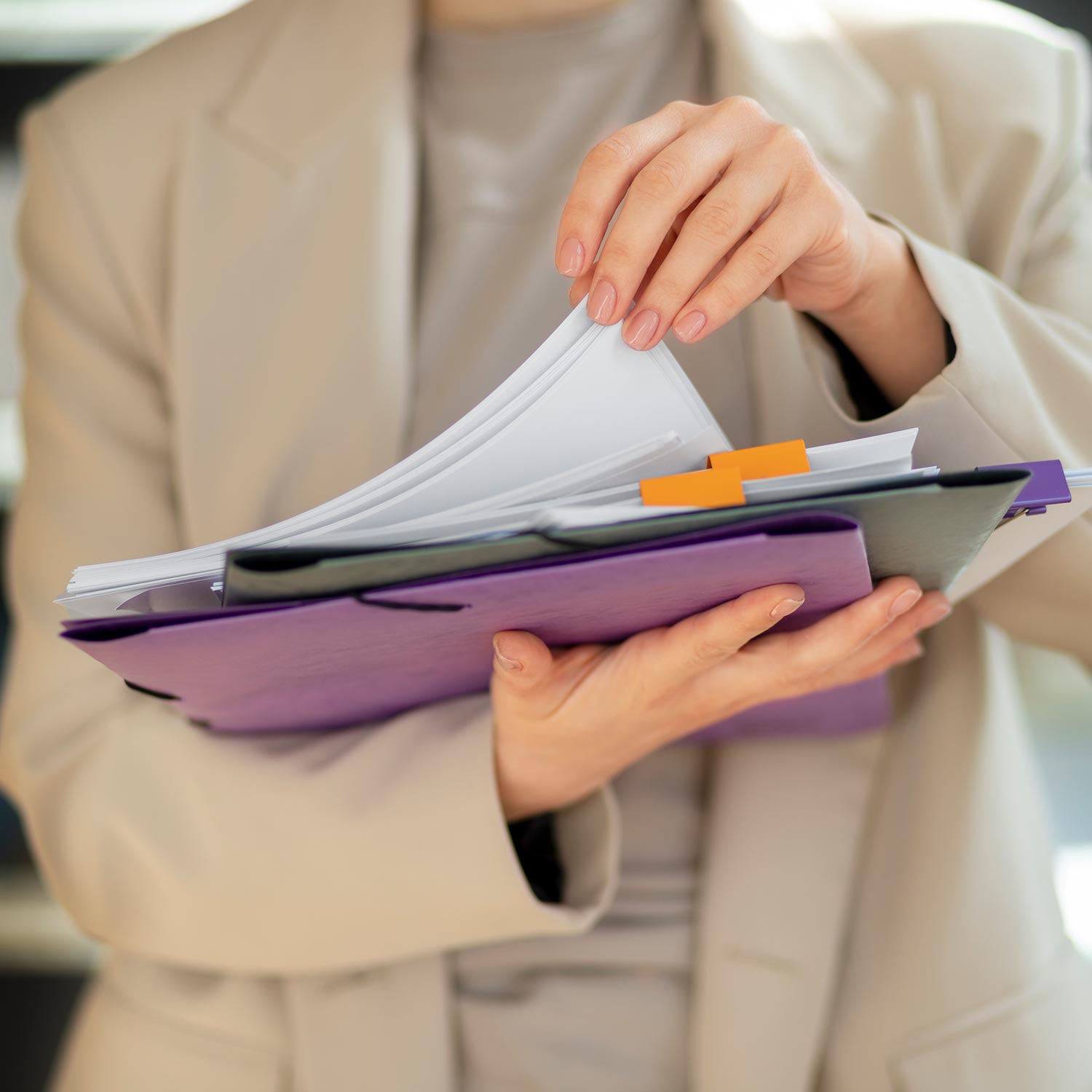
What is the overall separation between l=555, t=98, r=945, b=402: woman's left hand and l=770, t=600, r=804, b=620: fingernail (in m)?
0.14

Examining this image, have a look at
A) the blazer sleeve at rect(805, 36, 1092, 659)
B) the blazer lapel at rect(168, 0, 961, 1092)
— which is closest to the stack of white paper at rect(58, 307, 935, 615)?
the blazer sleeve at rect(805, 36, 1092, 659)

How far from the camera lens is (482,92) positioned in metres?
0.88

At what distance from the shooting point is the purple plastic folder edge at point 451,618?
15.6 inches

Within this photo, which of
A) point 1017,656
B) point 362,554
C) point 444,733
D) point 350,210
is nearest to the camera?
point 362,554

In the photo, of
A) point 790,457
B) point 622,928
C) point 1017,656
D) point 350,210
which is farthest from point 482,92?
point 1017,656

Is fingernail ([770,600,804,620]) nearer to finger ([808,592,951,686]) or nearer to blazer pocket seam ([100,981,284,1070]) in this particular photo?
finger ([808,592,951,686])

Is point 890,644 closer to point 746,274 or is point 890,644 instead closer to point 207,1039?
point 746,274

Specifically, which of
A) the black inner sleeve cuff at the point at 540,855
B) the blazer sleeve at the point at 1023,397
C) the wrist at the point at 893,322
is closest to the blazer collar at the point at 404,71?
the blazer sleeve at the point at 1023,397

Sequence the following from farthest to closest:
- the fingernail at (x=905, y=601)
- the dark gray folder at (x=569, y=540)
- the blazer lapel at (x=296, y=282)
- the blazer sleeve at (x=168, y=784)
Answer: the blazer lapel at (x=296, y=282), the blazer sleeve at (x=168, y=784), the fingernail at (x=905, y=601), the dark gray folder at (x=569, y=540)

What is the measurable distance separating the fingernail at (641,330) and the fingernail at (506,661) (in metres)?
0.16

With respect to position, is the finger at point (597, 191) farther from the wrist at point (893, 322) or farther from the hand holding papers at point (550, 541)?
the wrist at point (893, 322)

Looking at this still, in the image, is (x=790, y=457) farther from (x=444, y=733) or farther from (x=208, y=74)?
(x=208, y=74)

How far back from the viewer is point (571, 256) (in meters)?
0.47

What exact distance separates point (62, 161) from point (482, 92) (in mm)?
374
